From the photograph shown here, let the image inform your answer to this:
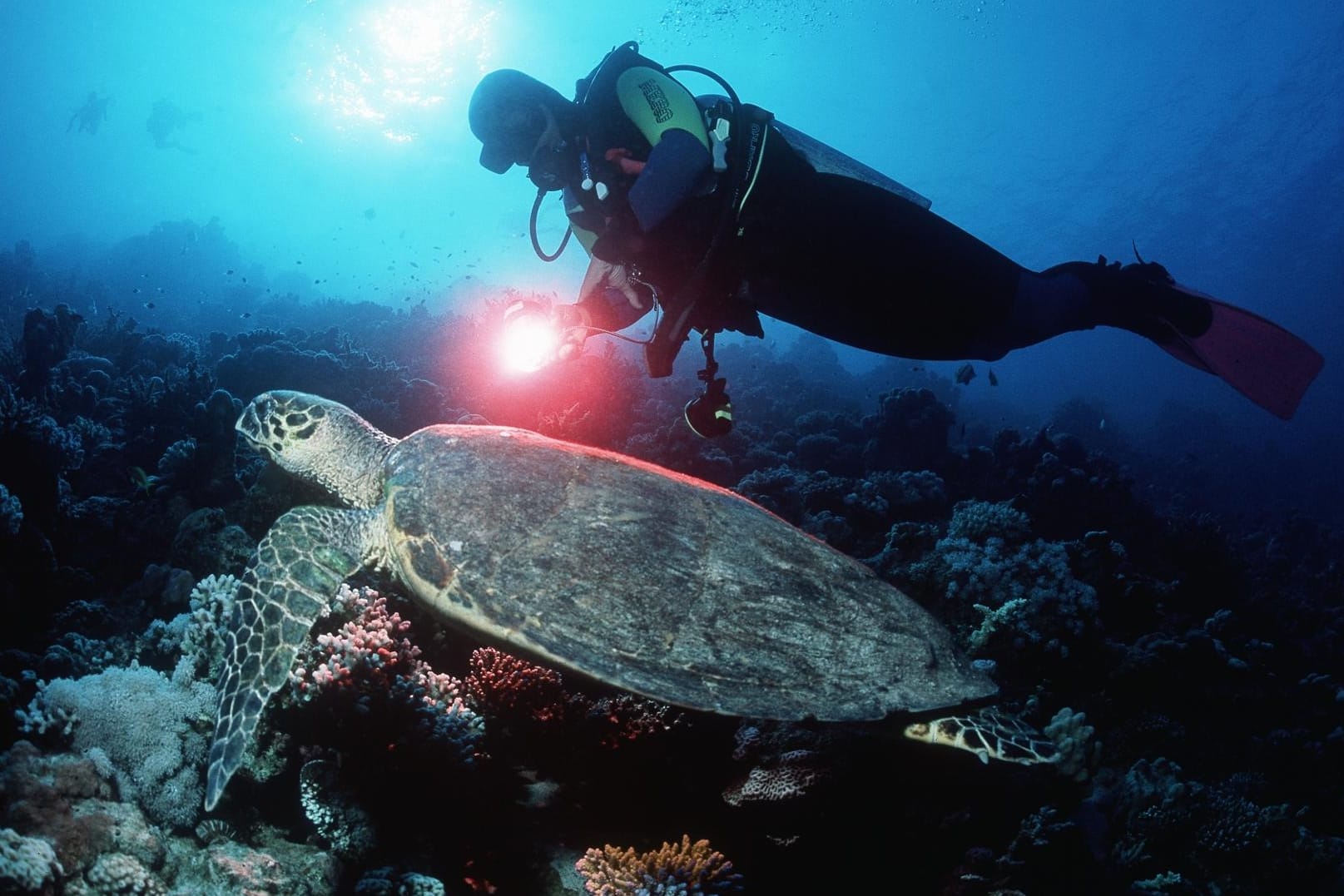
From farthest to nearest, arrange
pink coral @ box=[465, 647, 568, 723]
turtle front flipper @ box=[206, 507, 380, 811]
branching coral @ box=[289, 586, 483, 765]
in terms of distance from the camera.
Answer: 1. pink coral @ box=[465, 647, 568, 723]
2. branching coral @ box=[289, 586, 483, 765]
3. turtle front flipper @ box=[206, 507, 380, 811]

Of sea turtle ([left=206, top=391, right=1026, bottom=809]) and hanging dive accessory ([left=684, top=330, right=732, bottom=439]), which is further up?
hanging dive accessory ([left=684, top=330, right=732, bottom=439])

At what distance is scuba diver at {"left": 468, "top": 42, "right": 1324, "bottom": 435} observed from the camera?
3.17 meters

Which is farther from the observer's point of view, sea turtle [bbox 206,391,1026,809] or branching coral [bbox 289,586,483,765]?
branching coral [bbox 289,586,483,765]

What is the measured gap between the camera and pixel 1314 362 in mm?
3473

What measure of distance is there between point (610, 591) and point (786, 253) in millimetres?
2281

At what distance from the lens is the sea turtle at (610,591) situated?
8.77 feet

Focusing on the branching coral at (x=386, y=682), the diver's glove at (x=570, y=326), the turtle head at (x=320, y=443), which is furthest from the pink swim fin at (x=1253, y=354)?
the turtle head at (x=320, y=443)

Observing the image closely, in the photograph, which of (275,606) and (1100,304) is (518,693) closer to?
(275,606)

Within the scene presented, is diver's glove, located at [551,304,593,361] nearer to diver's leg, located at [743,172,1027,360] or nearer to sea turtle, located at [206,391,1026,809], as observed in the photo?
sea turtle, located at [206,391,1026,809]

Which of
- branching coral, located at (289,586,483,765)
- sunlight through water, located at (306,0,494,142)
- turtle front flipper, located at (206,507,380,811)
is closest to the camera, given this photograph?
turtle front flipper, located at (206,507,380,811)

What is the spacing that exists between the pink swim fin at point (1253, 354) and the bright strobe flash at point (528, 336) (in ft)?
13.5

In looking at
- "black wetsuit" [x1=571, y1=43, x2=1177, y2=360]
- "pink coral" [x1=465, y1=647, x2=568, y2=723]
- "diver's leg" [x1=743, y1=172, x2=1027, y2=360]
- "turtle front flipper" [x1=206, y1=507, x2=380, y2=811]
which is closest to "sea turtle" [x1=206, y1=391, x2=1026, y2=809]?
"turtle front flipper" [x1=206, y1=507, x2=380, y2=811]

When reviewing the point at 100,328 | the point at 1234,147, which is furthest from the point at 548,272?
the point at 1234,147

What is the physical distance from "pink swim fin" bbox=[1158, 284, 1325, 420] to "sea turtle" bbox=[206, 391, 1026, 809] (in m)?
A: 2.56
